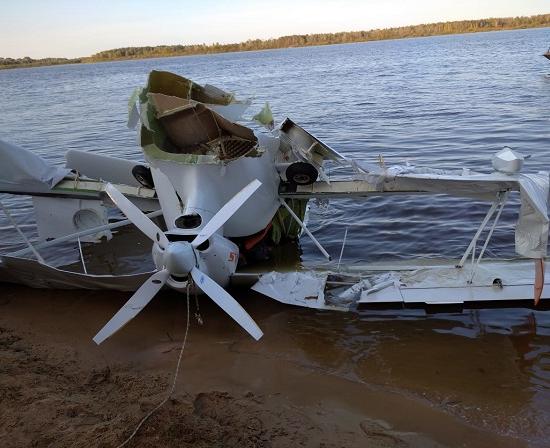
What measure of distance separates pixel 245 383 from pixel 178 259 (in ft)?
5.73

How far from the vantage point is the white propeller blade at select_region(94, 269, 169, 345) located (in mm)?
6515

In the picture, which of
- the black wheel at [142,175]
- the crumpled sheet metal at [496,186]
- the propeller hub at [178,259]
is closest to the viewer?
the propeller hub at [178,259]

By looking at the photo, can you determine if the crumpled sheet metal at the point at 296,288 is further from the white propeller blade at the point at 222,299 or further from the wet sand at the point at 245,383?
the white propeller blade at the point at 222,299

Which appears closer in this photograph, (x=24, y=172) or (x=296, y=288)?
(x=296, y=288)

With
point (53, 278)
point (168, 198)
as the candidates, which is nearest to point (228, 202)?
point (168, 198)

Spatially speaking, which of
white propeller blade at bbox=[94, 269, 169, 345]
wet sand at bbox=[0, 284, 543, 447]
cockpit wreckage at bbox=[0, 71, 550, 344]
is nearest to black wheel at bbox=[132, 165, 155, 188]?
cockpit wreckage at bbox=[0, 71, 550, 344]

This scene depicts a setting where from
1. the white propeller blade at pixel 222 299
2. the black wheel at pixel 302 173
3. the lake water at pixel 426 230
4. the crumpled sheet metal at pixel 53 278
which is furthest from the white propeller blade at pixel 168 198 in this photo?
the black wheel at pixel 302 173

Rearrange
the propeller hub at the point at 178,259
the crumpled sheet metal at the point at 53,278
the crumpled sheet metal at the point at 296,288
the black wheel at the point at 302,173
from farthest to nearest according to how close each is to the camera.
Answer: the black wheel at the point at 302,173 → the crumpled sheet metal at the point at 53,278 → the crumpled sheet metal at the point at 296,288 → the propeller hub at the point at 178,259

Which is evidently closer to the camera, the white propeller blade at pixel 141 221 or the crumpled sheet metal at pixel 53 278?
the white propeller blade at pixel 141 221

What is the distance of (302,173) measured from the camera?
9891 millimetres

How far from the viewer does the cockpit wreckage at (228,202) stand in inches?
269

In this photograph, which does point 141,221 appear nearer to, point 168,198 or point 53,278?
point 168,198

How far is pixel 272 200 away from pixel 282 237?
214 centimetres

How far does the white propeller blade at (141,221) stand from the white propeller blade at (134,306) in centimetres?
42
